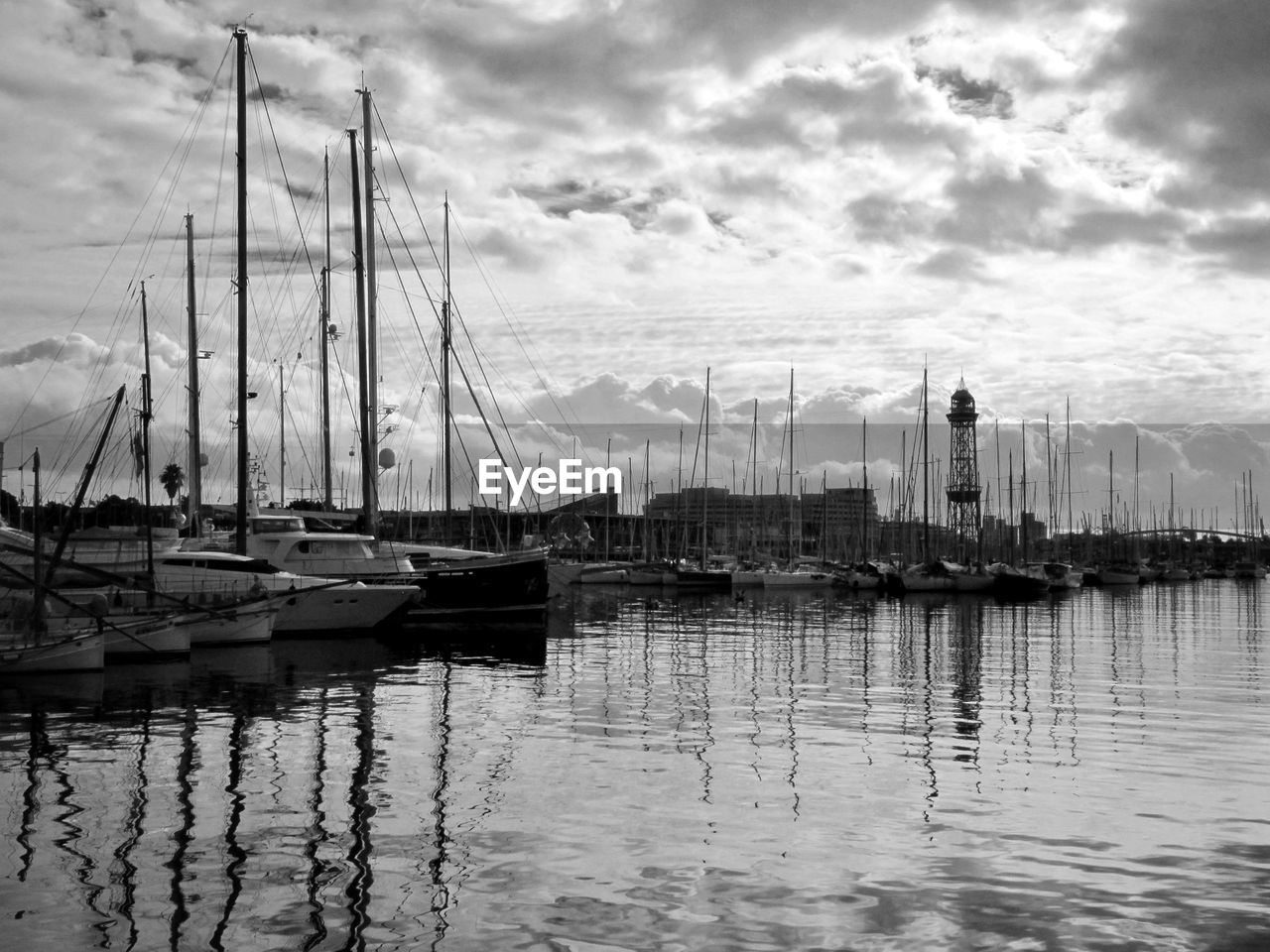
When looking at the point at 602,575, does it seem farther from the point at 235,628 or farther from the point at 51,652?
the point at 51,652

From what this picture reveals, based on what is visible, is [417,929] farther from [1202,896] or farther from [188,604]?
[188,604]

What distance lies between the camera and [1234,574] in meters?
184

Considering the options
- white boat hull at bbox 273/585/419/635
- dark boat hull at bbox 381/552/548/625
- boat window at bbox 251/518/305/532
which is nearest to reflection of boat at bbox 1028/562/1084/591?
dark boat hull at bbox 381/552/548/625

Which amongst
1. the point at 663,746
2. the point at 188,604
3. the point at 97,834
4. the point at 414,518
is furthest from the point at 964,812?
the point at 414,518

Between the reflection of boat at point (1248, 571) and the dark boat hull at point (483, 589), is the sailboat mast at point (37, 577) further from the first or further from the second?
the reflection of boat at point (1248, 571)

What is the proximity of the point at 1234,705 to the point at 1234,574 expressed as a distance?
6797 inches

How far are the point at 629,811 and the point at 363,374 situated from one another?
36.5 meters

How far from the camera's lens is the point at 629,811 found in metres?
15.5

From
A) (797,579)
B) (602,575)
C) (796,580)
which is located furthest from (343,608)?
(602,575)

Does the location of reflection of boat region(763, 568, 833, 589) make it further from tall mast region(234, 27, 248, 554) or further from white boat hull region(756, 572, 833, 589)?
tall mast region(234, 27, 248, 554)

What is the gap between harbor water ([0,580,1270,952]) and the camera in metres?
11.1

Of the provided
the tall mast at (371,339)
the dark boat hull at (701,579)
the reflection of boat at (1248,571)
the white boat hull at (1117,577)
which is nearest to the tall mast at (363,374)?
the tall mast at (371,339)

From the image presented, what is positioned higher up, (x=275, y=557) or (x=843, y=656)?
(x=275, y=557)

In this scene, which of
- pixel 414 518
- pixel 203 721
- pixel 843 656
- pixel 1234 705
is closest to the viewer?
pixel 203 721
